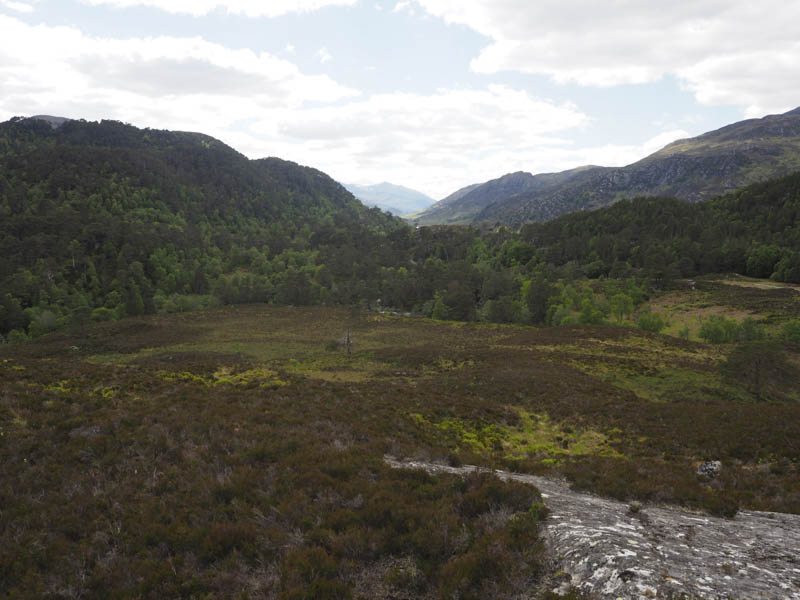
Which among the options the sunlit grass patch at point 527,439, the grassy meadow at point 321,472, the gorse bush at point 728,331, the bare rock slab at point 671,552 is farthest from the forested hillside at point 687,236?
the bare rock slab at point 671,552

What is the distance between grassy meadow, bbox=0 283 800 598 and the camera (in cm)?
614

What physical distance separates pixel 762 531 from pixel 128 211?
194 m

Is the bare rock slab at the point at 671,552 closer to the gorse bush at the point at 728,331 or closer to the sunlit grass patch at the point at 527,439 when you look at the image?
the sunlit grass patch at the point at 527,439

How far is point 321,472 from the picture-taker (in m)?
9.34

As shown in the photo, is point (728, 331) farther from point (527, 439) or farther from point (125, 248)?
point (125, 248)

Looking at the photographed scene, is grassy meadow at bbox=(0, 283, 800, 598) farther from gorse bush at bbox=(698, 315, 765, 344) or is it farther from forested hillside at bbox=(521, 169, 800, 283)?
forested hillside at bbox=(521, 169, 800, 283)

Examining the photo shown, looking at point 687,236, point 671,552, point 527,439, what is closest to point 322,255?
point 687,236

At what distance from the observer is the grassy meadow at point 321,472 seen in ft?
20.1

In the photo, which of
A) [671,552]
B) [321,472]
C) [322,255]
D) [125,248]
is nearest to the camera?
[671,552]

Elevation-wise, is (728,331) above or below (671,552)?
below

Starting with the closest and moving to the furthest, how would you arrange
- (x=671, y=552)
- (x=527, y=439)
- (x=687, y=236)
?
(x=671, y=552) → (x=527, y=439) → (x=687, y=236)

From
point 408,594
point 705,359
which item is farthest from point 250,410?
point 705,359

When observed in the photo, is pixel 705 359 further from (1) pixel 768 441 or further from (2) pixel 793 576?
(2) pixel 793 576

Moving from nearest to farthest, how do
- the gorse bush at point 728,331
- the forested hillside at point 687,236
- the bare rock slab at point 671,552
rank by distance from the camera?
the bare rock slab at point 671,552
the gorse bush at point 728,331
the forested hillside at point 687,236
